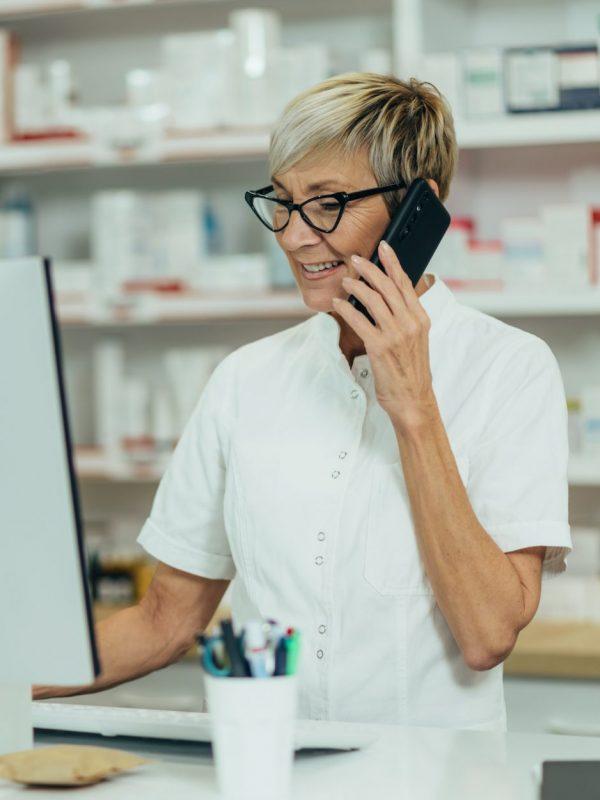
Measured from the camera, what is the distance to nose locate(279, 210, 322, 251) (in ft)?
4.96

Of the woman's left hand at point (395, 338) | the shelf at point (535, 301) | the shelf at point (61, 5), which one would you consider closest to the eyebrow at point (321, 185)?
the woman's left hand at point (395, 338)

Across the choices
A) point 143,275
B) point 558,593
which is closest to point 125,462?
point 143,275

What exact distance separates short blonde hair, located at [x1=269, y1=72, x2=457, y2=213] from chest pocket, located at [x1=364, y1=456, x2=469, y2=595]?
0.35 metres

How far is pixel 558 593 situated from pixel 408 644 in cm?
132

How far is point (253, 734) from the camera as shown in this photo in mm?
980

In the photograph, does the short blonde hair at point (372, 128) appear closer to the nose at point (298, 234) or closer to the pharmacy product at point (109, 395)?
the nose at point (298, 234)

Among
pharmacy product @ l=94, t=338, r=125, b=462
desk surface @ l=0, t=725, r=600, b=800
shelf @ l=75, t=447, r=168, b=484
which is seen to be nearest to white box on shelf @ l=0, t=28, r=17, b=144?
pharmacy product @ l=94, t=338, r=125, b=462

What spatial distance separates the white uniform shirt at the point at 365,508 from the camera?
4.71 feet

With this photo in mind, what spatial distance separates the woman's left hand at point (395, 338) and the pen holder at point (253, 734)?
47 cm

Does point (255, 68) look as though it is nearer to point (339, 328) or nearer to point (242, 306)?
point (242, 306)

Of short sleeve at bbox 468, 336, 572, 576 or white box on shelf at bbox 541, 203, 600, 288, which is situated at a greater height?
white box on shelf at bbox 541, 203, 600, 288

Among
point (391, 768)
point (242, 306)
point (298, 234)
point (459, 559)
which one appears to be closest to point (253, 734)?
point (391, 768)

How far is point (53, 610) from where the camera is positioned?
0.96 meters

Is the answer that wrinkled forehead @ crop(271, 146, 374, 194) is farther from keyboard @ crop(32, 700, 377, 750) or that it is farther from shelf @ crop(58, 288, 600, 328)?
shelf @ crop(58, 288, 600, 328)
